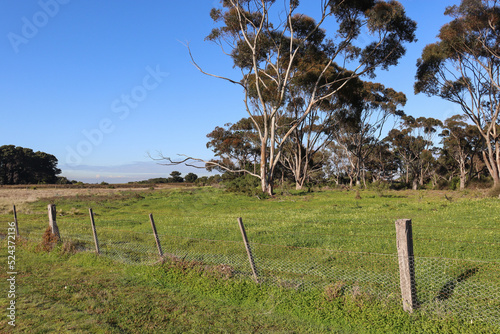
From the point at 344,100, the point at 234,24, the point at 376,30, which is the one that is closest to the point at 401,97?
the point at 344,100

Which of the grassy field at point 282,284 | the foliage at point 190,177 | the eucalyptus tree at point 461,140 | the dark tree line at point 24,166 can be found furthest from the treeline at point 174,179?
the grassy field at point 282,284

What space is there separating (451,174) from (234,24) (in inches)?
1785

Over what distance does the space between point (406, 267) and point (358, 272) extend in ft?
6.87

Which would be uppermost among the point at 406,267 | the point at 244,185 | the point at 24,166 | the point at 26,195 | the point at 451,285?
the point at 24,166

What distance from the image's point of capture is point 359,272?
23.3 feet

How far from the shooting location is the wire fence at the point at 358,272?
536cm

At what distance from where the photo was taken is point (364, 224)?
42.0 feet

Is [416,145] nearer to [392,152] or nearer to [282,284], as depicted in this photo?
[392,152]

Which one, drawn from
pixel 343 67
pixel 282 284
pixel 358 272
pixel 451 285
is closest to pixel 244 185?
pixel 343 67

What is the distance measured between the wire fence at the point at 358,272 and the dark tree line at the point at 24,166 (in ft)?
253

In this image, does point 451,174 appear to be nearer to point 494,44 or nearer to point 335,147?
point 335,147

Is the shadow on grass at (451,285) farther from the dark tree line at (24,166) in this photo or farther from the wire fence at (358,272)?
the dark tree line at (24,166)

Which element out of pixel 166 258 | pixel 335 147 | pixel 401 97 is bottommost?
pixel 166 258

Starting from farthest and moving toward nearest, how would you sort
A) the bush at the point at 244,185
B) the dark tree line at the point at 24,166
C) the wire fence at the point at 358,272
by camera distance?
the dark tree line at the point at 24,166, the bush at the point at 244,185, the wire fence at the point at 358,272
